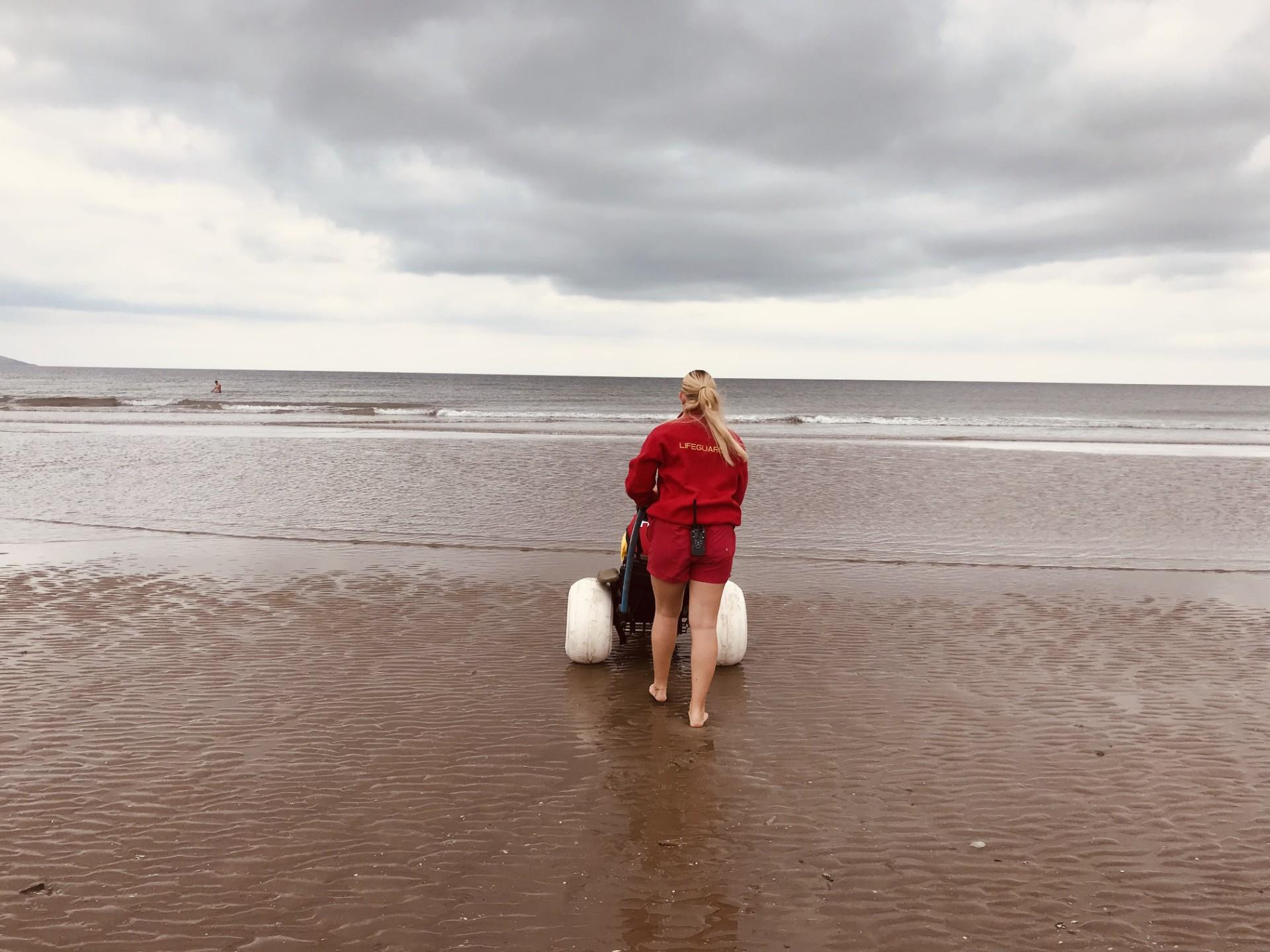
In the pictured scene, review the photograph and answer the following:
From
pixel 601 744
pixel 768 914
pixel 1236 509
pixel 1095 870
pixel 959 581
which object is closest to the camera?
pixel 768 914

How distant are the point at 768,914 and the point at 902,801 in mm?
1262

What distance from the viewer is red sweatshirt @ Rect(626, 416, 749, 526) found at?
4965 mm

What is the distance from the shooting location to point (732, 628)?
20.4 feet

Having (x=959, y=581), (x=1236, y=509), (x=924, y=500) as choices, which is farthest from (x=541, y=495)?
(x=1236, y=509)

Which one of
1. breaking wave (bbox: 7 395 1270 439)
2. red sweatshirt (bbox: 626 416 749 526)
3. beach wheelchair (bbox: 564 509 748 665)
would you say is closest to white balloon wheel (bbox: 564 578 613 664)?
beach wheelchair (bbox: 564 509 748 665)

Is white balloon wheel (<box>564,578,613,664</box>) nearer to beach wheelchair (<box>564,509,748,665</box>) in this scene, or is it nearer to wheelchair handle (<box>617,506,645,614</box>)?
beach wheelchair (<box>564,509,748,665</box>)

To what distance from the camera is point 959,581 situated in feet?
30.5

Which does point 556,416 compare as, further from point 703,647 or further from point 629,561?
point 703,647

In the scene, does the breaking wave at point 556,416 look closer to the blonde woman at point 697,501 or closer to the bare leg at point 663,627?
the bare leg at point 663,627

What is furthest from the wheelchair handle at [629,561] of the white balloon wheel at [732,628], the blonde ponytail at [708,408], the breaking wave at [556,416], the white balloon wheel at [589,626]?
the breaking wave at [556,416]

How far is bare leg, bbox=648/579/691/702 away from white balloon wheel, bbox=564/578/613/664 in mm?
709

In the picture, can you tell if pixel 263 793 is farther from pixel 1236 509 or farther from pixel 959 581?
pixel 1236 509

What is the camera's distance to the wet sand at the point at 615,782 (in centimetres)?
325

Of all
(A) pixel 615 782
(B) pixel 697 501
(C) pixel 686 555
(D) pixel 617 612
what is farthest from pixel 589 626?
(A) pixel 615 782
